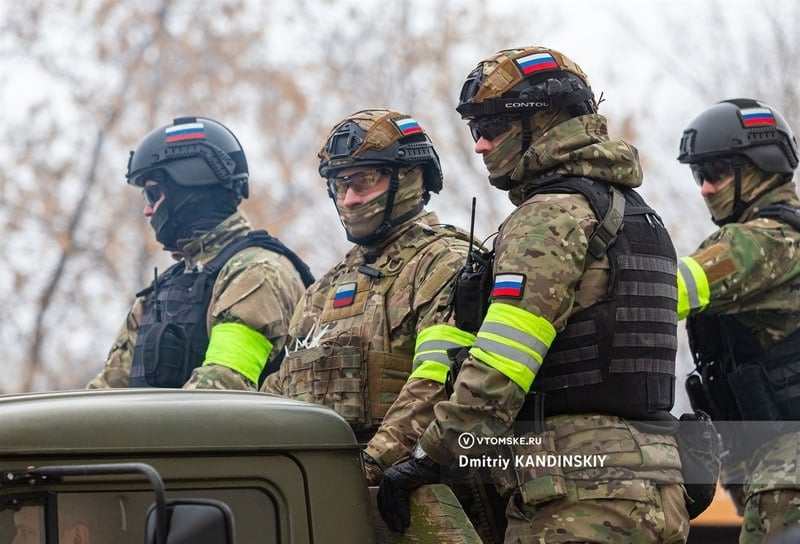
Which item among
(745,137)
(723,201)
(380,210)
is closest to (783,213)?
(723,201)

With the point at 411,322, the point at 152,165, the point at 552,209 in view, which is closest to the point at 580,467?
the point at 552,209

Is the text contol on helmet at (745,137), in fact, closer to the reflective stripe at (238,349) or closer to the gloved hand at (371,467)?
the reflective stripe at (238,349)

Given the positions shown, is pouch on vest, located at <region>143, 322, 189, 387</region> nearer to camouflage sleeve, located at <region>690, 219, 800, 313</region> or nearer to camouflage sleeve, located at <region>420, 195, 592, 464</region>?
camouflage sleeve, located at <region>690, 219, 800, 313</region>

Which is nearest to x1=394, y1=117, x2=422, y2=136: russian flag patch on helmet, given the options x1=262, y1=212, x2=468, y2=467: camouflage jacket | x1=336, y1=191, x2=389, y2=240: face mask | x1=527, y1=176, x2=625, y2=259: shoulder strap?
x1=336, y1=191, x2=389, y2=240: face mask

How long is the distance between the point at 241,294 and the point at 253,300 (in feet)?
0.22

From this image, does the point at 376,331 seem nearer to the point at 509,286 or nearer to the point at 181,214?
the point at 509,286

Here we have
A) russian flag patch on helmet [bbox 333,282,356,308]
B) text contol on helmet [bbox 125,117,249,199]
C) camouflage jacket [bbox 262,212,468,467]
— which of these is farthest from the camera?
text contol on helmet [bbox 125,117,249,199]

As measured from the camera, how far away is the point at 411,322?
5.02m

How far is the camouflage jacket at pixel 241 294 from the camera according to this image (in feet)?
19.6

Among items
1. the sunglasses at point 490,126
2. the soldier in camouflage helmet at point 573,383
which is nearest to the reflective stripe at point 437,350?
the soldier in camouflage helmet at point 573,383

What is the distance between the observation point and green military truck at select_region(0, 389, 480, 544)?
10.0 ft

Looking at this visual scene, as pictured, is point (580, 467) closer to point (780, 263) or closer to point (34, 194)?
point (780, 263)

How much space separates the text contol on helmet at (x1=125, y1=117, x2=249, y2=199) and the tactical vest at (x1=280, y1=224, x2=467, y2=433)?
73.3 inches

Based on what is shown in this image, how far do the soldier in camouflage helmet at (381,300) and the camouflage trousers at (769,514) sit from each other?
63.2 inches
